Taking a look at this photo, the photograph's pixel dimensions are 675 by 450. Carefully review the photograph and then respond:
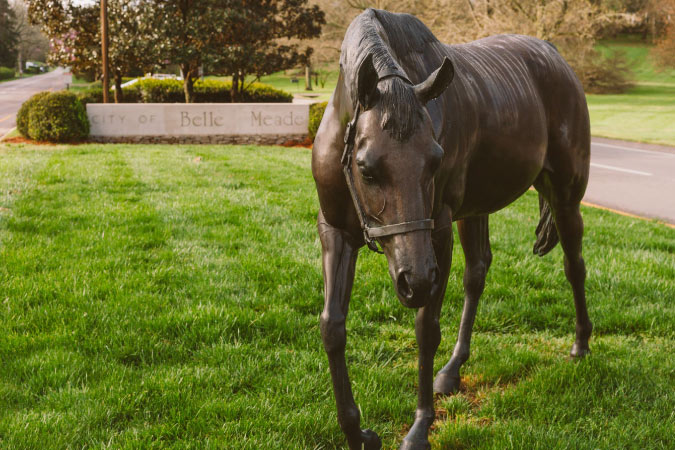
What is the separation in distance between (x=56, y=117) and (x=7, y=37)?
218 feet

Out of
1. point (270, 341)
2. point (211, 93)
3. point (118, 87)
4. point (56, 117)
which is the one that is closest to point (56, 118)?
point (56, 117)

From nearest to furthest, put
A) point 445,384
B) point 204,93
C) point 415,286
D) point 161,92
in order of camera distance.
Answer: point 415,286 < point 445,384 < point 161,92 < point 204,93

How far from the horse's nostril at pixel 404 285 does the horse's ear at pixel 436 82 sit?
0.59 metres

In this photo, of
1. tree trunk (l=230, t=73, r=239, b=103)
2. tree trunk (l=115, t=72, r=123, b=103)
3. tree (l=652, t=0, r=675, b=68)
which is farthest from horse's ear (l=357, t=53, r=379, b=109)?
tree (l=652, t=0, r=675, b=68)

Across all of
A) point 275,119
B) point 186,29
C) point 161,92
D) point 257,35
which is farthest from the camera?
point 161,92

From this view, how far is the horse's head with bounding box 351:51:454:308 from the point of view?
6.22 feet

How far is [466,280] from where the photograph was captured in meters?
3.70

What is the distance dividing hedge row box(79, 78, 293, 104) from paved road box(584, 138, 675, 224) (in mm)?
11150

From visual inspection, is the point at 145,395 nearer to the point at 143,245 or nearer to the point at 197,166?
the point at 143,245

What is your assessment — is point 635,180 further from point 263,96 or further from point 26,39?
point 26,39

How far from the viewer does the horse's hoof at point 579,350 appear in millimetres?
3639

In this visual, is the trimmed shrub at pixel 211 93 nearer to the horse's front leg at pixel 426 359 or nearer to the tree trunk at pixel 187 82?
the tree trunk at pixel 187 82

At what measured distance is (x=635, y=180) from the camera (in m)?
11.0

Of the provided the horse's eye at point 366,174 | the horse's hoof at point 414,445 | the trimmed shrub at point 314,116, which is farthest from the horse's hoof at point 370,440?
the trimmed shrub at point 314,116
